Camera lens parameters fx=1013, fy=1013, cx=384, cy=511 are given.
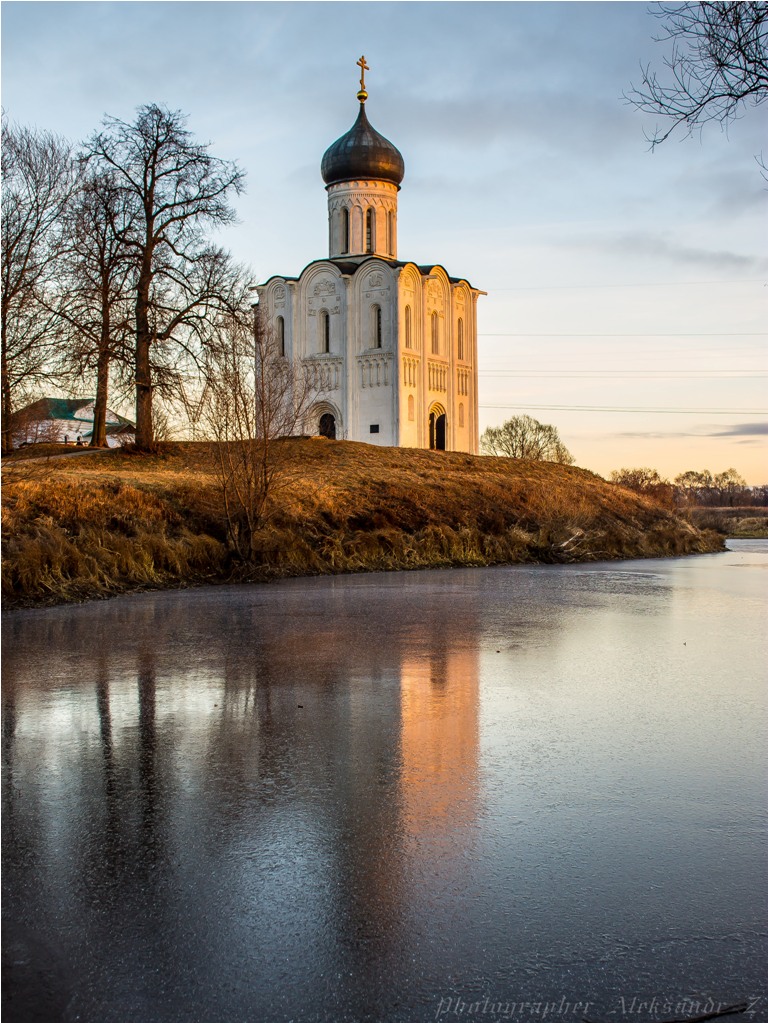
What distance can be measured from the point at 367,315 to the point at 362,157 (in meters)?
8.63

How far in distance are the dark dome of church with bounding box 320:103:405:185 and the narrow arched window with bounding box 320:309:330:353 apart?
7.44 m

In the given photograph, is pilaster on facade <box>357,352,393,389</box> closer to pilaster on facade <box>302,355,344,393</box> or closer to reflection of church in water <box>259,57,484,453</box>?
reflection of church in water <box>259,57,484,453</box>

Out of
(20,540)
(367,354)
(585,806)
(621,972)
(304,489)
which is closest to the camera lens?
(621,972)

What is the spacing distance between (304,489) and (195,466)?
6022mm

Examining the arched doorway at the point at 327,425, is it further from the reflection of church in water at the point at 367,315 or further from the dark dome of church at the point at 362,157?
the dark dome of church at the point at 362,157

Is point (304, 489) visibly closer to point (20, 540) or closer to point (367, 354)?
point (20, 540)

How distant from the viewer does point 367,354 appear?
56125 mm

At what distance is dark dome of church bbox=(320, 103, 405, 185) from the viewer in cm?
5584

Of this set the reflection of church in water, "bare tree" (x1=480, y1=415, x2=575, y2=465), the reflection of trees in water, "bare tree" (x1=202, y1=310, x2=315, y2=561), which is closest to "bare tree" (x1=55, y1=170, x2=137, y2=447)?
"bare tree" (x1=202, y1=310, x2=315, y2=561)

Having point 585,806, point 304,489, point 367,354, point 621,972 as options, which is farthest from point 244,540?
point 367,354

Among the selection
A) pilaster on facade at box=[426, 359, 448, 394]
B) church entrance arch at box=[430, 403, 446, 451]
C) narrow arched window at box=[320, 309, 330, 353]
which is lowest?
church entrance arch at box=[430, 403, 446, 451]

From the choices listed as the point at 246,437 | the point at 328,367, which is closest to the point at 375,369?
the point at 328,367

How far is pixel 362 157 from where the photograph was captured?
2197 inches

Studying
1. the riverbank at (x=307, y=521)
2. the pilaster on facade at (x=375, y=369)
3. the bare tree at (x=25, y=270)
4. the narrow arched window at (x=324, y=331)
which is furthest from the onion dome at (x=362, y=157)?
the bare tree at (x=25, y=270)
